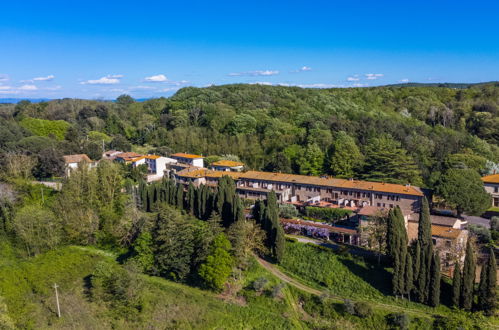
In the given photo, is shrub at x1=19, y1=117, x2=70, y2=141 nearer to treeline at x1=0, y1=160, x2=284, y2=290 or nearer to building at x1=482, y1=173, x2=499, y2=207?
treeline at x1=0, y1=160, x2=284, y2=290

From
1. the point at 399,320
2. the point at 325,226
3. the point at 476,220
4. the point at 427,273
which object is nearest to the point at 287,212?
the point at 325,226

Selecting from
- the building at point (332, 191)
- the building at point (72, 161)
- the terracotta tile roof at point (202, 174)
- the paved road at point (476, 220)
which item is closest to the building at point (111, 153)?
the building at point (72, 161)

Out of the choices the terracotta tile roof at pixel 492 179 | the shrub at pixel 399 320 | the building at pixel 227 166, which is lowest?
the shrub at pixel 399 320

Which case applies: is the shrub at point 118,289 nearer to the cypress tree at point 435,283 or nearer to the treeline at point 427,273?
the treeline at point 427,273

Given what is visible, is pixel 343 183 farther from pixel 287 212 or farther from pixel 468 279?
pixel 468 279

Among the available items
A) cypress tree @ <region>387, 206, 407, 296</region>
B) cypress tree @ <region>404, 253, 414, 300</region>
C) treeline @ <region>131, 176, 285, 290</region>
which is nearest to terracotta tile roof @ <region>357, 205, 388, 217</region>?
cypress tree @ <region>387, 206, 407, 296</region>

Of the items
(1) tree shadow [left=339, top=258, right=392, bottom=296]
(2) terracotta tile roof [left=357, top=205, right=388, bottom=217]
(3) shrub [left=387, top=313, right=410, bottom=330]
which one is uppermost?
(2) terracotta tile roof [left=357, top=205, right=388, bottom=217]

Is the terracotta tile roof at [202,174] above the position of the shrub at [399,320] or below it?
above
